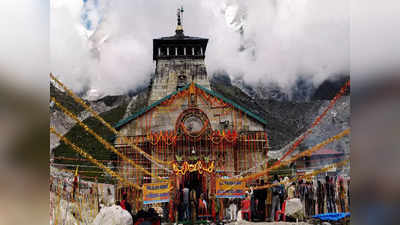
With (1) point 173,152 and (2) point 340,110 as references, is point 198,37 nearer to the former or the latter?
(1) point 173,152

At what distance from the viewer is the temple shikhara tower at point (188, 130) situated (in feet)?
20.9

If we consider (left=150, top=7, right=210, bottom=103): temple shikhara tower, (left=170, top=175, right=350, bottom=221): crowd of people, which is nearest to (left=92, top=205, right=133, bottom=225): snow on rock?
(left=170, top=175, right=350, bottom=221): crowd of people

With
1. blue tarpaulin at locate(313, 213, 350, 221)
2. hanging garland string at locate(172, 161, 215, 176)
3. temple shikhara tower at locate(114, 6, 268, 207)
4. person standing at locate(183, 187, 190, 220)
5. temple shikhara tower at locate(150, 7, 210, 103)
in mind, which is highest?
temple shikhara tower at locate(150, 7, 210, 103)

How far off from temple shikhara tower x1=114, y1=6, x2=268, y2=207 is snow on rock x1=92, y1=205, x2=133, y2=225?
548 mm

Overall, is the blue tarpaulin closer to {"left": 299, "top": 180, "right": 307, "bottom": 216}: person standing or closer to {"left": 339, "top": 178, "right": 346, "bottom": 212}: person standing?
{"left": 339, "top": 178, "right": 346, "bottom": 212}: person standing

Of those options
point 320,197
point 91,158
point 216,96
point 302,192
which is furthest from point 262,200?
point 91,158

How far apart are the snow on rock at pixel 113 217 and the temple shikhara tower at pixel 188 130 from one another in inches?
21.6

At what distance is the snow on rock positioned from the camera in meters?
6.27

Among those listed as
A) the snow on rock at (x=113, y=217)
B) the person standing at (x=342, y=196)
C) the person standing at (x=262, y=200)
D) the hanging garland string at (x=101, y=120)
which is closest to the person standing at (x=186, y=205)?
the hanging garland string at (x=101, y=120)

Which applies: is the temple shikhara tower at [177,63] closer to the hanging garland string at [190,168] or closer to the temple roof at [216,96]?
the temple roof at [216,96]

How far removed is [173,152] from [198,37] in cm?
194

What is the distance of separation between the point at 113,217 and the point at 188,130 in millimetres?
1847

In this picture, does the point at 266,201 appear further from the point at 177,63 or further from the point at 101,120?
the point at 101,120

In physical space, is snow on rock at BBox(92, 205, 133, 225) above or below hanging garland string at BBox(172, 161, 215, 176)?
below
